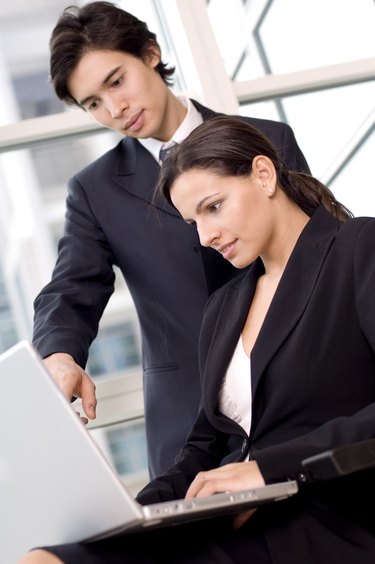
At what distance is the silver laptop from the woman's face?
0.56 m

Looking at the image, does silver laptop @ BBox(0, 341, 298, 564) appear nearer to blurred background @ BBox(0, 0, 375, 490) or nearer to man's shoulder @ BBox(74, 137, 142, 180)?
man's shoulder @ BBox(74, 137, 142, 180)

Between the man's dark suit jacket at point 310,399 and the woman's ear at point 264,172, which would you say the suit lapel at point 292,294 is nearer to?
the man's dark suit jacket at point 310,399

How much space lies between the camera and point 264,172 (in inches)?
74.5

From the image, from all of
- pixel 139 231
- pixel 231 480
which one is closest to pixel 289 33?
pixel 139 231

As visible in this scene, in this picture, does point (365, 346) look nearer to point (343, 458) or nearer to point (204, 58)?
point (343, 458)

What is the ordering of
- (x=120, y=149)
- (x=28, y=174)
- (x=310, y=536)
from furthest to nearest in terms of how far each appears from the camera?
(x=28, y=174), (x=120, y=149), (x=310, y=536)

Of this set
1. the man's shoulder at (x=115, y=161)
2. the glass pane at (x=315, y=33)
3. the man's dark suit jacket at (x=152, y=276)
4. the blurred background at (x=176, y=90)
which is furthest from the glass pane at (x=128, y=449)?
the glass pane at (x=315, y=33)

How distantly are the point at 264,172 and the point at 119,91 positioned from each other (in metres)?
0.55

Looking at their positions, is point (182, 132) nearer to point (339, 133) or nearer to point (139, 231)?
point (139, 231)

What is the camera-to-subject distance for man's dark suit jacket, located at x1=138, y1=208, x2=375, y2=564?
148 centimetres

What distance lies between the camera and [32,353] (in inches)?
50.6

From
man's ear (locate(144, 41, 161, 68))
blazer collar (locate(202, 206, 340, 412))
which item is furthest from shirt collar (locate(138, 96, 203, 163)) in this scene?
blazer collar (locate(202, 206, 340, 412))

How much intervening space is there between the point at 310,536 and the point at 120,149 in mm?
1344

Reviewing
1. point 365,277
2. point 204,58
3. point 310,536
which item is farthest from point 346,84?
point 310,536
